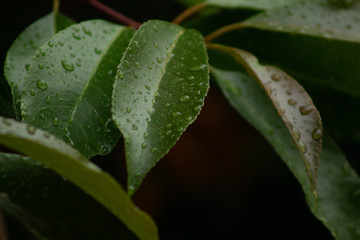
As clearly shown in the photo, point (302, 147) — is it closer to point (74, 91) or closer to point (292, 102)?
point (292, 102)

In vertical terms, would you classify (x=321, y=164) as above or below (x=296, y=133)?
below

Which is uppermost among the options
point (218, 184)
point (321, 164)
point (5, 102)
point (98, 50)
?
point (98, 50)

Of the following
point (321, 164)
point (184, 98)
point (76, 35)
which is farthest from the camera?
point (321, 164)

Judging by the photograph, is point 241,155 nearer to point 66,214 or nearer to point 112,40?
point 112,40

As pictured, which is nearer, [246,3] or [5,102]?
[5,102]

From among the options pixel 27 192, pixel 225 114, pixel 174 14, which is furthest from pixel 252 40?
pixel 27 192

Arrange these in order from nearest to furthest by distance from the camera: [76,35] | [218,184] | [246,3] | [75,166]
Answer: [75,166] < [76,35] < [246,3] < [218,184]

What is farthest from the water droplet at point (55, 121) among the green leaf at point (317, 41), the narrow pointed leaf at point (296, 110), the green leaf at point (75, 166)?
the green leaf at point (317, 41)

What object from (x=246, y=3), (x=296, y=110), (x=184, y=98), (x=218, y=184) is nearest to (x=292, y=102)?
(x=296, y=110)
